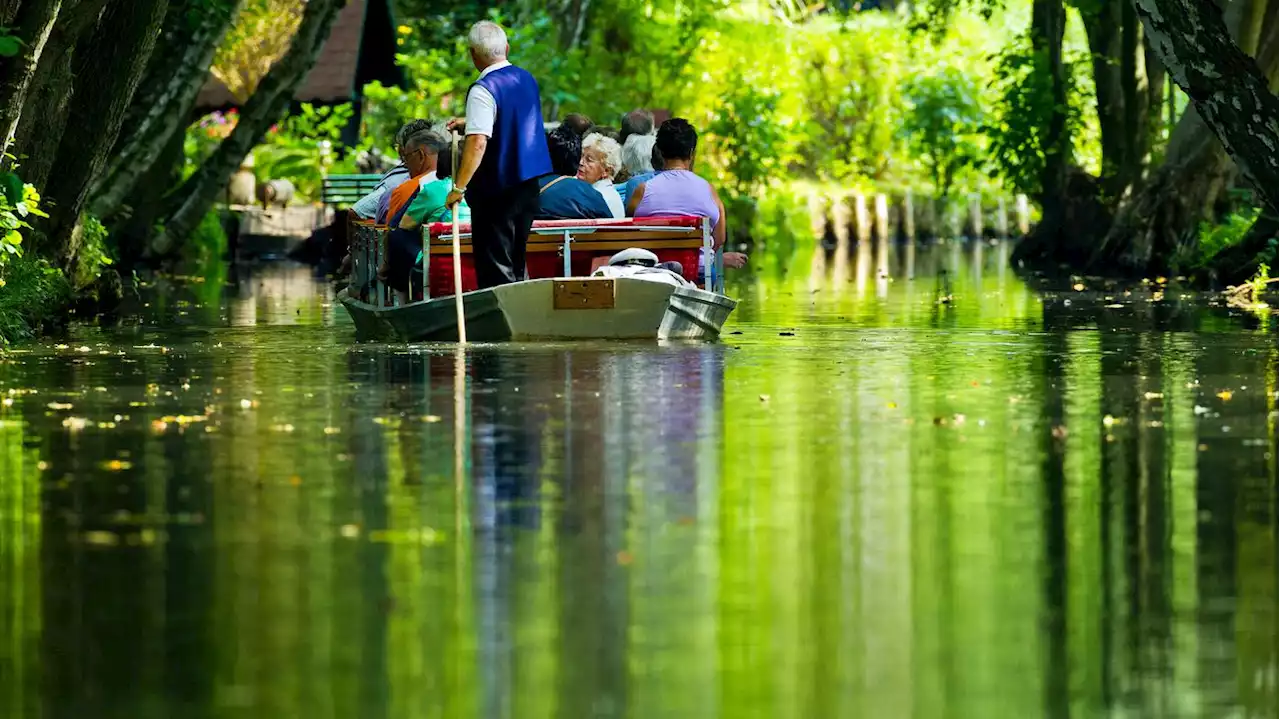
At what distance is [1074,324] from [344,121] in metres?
30.1

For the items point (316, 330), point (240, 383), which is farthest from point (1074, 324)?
point (240, 383)

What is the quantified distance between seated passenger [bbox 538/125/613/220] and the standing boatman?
73 cm

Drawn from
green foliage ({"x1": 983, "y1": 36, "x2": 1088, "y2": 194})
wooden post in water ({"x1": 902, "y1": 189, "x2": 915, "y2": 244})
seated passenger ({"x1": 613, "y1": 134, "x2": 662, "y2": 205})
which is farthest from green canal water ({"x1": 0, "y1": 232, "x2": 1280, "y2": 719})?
wooden post in water ({"x1": 902, "y1": 189, "x2": 915, "y2": 244})

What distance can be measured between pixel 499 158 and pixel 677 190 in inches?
72.5

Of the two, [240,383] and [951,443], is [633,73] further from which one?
[951,443]

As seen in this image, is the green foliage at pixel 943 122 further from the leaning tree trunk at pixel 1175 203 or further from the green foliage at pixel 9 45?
the green foliage at pixel 9 45

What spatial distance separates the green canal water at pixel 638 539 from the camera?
6051 mm

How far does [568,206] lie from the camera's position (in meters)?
17.9

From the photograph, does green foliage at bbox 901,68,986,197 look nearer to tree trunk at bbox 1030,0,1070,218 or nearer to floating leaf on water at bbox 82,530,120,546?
tree trunk at bbox 1030,0,1070,218

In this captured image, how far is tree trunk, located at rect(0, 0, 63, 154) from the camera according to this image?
16359 mm

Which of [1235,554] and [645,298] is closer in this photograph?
[1235,554]

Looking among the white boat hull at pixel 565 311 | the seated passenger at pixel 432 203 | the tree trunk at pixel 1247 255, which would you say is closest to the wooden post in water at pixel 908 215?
the tree trunk at pixel 1247 255

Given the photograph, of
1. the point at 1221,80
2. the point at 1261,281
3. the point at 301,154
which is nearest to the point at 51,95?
the point at 1221,80

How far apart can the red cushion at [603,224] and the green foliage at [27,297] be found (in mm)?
2655
